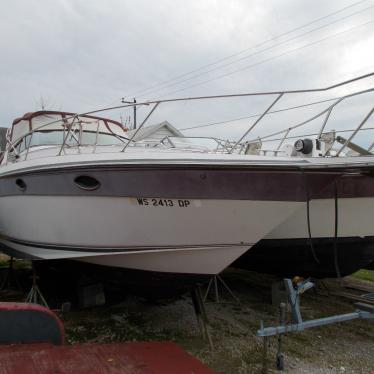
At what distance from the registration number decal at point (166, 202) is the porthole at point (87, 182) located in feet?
1.50

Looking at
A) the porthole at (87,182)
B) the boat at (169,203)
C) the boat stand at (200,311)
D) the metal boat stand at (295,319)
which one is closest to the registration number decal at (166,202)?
the boat at (169,203)

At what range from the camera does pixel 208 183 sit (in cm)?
375

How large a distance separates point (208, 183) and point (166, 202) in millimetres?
444

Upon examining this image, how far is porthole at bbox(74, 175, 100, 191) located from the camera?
13.2 feet

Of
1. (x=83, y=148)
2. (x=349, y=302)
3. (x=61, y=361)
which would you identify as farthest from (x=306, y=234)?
(x=61, y=361)

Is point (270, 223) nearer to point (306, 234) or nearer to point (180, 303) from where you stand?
point (306, 234)

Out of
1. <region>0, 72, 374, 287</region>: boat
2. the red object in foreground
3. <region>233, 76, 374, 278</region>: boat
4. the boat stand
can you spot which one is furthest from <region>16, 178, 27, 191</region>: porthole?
<region>233, 76, 374, 278</region>: boat

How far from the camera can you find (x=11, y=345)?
3.18 meters

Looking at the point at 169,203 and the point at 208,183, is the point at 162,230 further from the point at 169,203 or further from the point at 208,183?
the point at 208,183

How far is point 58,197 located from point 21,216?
1060 mm

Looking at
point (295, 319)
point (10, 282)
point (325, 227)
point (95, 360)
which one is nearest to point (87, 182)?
point (95, 360)

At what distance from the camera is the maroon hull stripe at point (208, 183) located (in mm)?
3740

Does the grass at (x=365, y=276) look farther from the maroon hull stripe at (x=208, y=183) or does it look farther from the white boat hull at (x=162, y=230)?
the white boat hull at (x=162, y=230)

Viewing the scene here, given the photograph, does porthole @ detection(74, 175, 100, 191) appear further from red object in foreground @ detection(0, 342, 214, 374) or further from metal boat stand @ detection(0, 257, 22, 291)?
metal boat stand @ detection(0, 257, 22, 291)
